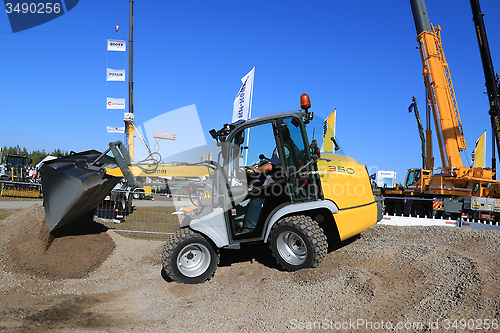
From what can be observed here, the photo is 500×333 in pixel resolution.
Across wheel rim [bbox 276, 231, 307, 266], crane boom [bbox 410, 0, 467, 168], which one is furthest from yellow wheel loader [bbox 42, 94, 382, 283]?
crane boom [bbox 410, 0, 467, 168]

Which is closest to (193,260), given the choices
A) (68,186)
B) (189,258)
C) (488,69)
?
(189,258)

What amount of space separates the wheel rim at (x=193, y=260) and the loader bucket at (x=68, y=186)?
2.01m

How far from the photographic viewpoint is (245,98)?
11.3 m

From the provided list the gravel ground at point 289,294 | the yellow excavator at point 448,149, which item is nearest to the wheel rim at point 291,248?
the gravel ground at point 289,294

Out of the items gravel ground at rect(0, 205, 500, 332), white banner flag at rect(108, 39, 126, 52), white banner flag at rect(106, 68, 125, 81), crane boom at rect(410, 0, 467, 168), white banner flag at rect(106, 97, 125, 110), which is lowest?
gravel ground at rect(0, 205, 500, 332)

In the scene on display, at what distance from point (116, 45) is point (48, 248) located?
46.8ft

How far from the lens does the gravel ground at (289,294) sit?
3.07 meters

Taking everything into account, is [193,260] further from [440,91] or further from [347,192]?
[440,91]

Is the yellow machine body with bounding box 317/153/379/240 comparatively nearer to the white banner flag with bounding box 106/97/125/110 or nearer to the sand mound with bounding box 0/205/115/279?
the sand mound with bounding box 0/205/115/279

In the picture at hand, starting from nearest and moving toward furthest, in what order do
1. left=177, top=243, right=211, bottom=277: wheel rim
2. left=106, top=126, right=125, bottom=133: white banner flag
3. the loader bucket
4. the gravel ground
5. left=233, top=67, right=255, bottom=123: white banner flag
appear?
the gravel ground → left=177, top=243, right=211, bottom=277: wheel rim → the loader bucket → left=233, top=67, right=255, bottom=123: white banner flag → left=106, top=126, right=125, bottom=133: white banner flag

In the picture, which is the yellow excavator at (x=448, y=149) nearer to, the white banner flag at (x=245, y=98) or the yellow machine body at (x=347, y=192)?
the white banner flag at (x=245, y=98)

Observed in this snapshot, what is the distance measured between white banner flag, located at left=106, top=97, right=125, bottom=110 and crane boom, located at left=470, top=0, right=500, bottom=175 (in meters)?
15.9

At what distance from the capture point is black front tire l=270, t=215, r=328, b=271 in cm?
436

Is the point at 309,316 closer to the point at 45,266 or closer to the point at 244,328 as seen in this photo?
the point at 244,328
